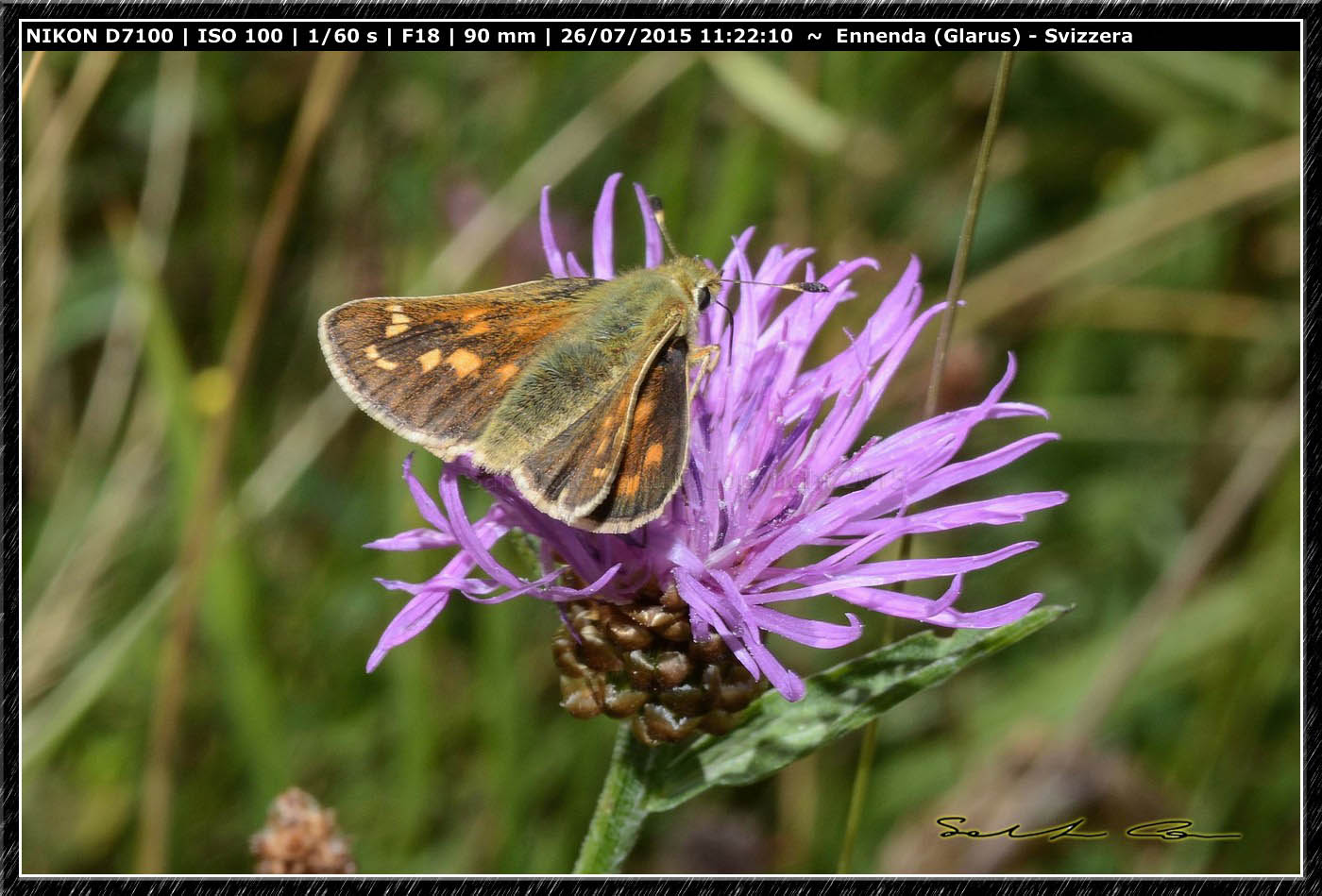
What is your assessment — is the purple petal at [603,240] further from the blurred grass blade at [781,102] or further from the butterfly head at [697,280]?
the blurred grass blade at [781,102]

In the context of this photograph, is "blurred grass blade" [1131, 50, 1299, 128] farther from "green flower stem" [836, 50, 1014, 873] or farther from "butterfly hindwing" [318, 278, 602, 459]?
"butterfly hindwing" [318, 278, 602, 459]

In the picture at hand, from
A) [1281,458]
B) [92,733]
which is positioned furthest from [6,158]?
[1281,458]

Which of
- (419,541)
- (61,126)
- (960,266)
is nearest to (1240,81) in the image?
(960,266)

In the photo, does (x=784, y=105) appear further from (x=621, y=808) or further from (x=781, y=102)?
(x=621, y=808)

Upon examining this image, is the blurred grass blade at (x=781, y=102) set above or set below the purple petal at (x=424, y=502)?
above

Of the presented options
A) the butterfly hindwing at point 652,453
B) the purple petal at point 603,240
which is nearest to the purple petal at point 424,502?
the butterfly hindwing at point 652,453

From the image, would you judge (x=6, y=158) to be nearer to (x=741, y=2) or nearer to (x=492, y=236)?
(x=492, y=236)
